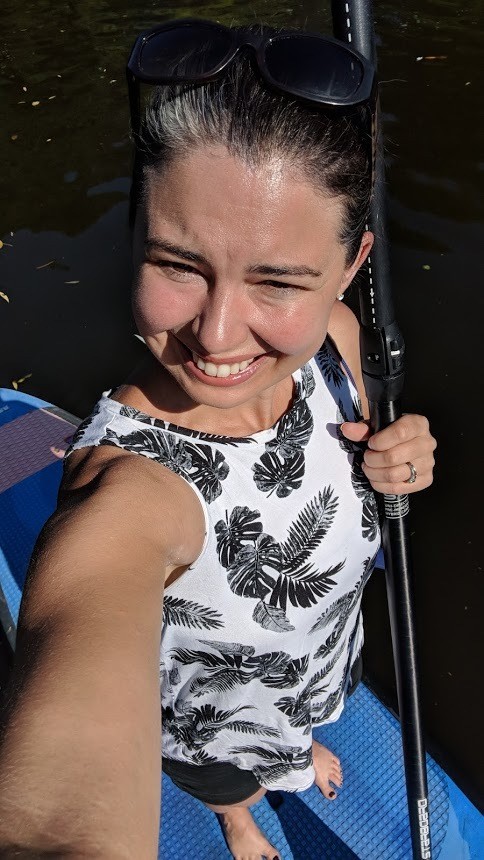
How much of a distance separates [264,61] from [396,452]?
106cm

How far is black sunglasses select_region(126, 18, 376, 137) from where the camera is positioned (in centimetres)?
140

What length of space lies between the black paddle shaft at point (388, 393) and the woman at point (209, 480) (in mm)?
85

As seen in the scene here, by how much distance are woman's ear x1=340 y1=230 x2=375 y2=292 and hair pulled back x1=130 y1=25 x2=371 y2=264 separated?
0.26 metres

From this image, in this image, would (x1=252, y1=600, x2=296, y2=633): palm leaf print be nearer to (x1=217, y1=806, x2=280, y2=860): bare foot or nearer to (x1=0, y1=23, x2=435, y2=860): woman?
(x1=0, y1=23, x2=435, y2=860): woman

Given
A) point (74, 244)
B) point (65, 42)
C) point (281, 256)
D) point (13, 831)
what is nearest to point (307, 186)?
point (281, 256)

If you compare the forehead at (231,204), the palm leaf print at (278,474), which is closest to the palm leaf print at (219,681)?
the palm leaf print at (278,474)

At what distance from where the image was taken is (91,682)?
112 cm

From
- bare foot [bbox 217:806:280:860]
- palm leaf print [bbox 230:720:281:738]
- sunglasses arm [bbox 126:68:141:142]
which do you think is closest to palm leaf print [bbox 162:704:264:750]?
palm leaf print [bbox 230:720:281:738]

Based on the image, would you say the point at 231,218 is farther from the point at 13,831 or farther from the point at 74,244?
the point at 74,244

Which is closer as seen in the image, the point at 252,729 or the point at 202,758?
the point at 252,729

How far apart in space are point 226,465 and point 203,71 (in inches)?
34.0

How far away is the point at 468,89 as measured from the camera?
809cm

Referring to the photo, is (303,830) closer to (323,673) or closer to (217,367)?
(323,673)

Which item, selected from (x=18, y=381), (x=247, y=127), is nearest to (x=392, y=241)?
(x=18, y=381)
